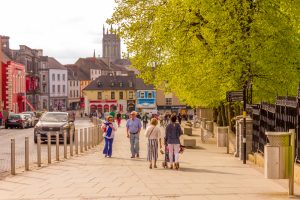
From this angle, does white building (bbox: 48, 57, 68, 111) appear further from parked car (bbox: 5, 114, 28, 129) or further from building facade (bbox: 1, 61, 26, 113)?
parked car (bbox: 5, 114, 28, 129)

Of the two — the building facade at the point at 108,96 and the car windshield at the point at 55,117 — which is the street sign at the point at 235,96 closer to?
the car windshield at the point at 55,117

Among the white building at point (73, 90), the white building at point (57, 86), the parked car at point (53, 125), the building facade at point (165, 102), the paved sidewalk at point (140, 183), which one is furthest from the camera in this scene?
the white building at point (73, 90)

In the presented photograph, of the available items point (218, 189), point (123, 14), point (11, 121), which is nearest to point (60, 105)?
point (11, 121)

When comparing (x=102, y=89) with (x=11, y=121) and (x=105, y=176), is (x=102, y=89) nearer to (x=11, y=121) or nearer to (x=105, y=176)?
(x=11, y=121)

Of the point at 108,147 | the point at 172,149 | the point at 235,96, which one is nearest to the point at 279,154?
the point at 172,149

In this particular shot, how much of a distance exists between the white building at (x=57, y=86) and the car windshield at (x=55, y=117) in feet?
296

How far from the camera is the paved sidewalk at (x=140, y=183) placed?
11.9m

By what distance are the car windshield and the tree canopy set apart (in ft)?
26.8

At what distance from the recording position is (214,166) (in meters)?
18.6

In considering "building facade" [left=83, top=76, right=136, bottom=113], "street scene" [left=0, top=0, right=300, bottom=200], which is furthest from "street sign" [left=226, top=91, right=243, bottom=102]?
"building facade" [left=83, top=76, right=136, bottom=113]

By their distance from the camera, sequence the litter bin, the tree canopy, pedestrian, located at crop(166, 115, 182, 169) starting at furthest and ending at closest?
the tree canopy, pedestrian, located at crop(166, 115, 182, 169), the litter bin

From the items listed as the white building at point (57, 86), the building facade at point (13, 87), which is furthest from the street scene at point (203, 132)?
the white building at point (57, 86)

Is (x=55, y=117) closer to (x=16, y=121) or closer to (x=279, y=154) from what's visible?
(x=16, y=121)

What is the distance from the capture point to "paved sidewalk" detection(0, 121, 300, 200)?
11.9 meters
